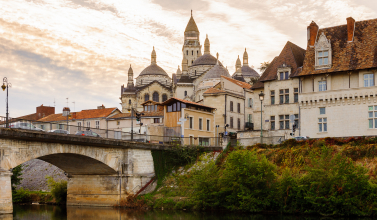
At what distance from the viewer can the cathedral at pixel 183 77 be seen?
111188 millimetres

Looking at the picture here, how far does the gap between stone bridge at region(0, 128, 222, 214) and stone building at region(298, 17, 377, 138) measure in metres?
10.9

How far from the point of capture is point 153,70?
130 metres

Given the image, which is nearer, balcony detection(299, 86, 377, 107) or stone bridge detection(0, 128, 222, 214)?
stone bridge detection(0, 128, 222, 214)

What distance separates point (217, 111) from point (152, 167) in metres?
23.5

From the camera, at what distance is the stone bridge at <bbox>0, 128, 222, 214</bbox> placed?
36156 millimetres

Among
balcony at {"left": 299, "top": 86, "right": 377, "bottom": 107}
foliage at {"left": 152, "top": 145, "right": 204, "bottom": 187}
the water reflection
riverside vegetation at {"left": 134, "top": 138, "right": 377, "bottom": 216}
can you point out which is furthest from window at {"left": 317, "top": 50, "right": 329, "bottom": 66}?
the water reflection

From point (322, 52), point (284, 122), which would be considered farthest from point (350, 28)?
point (284, 122)

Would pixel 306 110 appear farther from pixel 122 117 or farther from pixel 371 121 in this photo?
pixel 122 117

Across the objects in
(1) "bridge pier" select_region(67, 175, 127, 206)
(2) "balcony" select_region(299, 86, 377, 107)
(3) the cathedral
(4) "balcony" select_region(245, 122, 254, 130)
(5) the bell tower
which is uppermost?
(5) the bell tower

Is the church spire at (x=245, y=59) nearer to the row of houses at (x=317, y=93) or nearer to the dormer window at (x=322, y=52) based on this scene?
the row of houses at (x=317, y=93)

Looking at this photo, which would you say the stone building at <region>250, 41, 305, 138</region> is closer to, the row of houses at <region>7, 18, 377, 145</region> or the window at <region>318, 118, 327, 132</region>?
the row of houses at <region>7, 18, 377, 145</region>

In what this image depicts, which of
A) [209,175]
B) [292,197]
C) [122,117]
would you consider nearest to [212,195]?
[209,175]

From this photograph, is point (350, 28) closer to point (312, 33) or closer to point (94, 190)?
point (312, 33)

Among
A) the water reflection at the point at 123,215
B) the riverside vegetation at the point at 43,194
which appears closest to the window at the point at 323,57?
the water reflection at the point at 123,215
